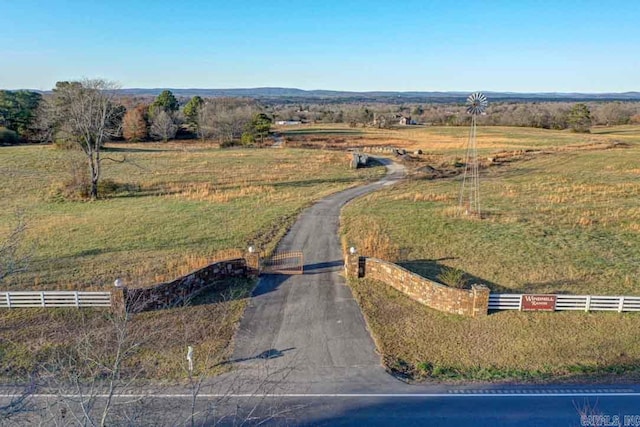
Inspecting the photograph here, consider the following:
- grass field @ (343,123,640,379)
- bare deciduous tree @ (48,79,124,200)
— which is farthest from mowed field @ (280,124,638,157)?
bare deciduous tree @ (48,79,124,200)

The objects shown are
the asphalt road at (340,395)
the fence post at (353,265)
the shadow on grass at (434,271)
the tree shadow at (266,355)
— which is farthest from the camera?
the fence post at (353,265)

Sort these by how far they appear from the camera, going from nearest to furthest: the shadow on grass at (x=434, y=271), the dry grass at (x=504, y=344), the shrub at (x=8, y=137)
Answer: the dry grass at (x=504, y=344)
the shadow on grass at (x=434, y=271)
the shrub at (x=8, y=137)

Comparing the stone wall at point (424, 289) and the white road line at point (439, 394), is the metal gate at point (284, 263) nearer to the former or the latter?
the stone wall at point (424, 289)

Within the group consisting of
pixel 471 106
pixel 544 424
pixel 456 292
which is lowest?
pixel 544 424

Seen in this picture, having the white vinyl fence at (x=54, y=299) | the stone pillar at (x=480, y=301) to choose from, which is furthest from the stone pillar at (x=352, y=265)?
the white vinyl fence at (x=54, y=299)

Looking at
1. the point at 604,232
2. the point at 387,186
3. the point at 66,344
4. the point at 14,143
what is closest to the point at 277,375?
the point at 66,344

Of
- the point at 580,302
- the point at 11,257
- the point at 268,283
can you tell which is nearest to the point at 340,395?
the point at 268,283

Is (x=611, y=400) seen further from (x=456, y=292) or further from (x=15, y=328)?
(x=15, y=328)

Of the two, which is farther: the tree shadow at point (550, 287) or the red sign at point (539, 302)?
the tree shadow at point (550, 287)
